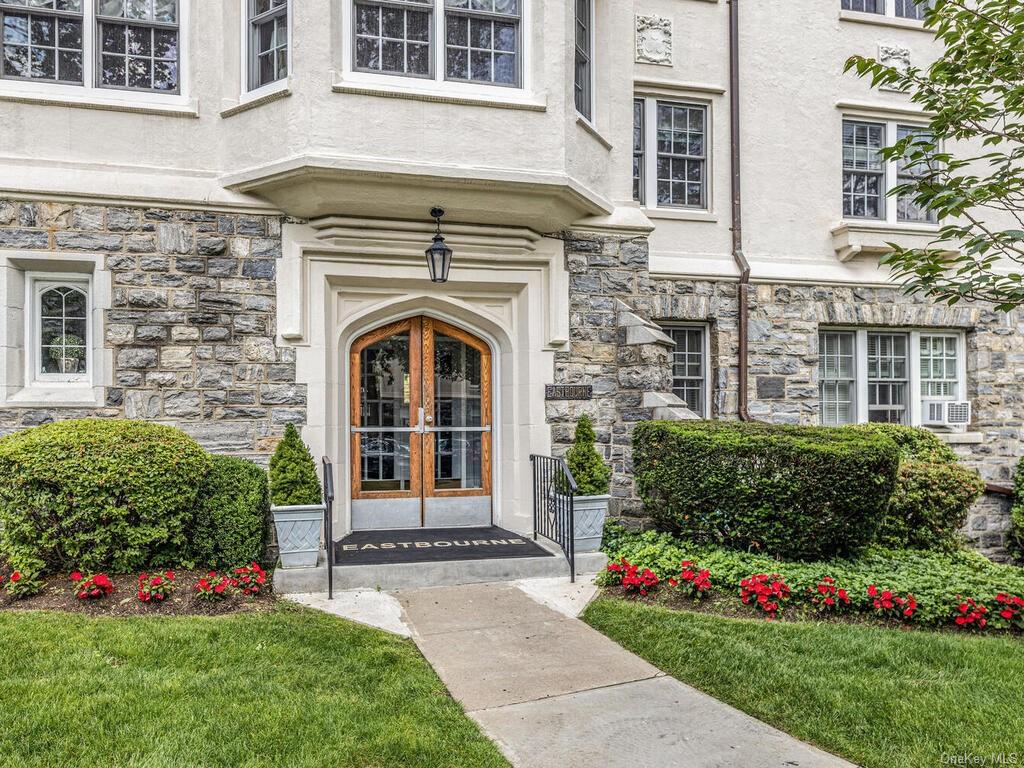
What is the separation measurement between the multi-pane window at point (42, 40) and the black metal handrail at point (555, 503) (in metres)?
5.80

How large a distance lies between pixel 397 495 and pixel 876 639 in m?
4.86

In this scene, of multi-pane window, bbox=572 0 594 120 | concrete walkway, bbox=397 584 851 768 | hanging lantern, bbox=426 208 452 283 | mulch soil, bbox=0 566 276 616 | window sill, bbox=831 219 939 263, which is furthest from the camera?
window sill, bbox=831 219 939 263

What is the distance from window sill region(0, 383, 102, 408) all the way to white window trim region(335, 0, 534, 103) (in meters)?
3.69

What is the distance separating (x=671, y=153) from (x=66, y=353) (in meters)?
7.79

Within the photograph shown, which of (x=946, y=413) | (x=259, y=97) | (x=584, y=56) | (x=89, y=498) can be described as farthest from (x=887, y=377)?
(x=89, y=498)

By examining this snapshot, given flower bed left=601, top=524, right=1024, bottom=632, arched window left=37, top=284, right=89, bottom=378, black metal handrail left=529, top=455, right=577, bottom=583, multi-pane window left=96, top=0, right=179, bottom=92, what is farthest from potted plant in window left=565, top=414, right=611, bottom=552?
multi-pane window left=96, top=0, right=179, bottom=92

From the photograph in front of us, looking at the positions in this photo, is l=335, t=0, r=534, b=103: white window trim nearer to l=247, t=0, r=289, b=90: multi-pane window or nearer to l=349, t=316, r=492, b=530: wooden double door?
l=247, t=0, r=289, b=90: multi-pane window

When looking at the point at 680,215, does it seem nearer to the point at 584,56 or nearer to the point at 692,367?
the point at 692,367

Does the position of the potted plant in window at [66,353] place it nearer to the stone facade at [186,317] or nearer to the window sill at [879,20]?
the stone facade at [186,317]

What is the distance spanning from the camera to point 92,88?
7.04 meters

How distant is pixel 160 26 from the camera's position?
7.25m

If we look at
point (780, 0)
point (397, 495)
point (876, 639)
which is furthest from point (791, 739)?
point (780, 0)

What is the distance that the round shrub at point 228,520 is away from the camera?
248 inches

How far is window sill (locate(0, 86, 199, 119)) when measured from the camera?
6824mm
